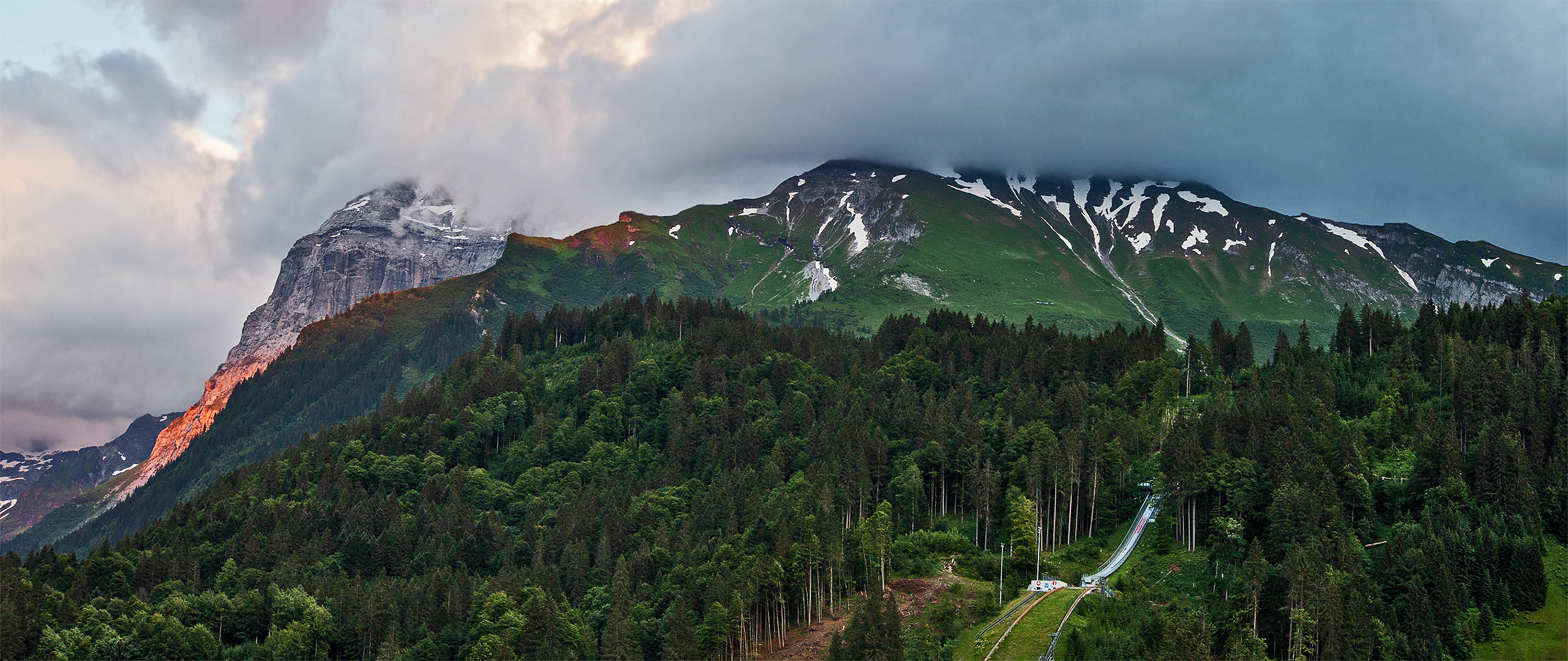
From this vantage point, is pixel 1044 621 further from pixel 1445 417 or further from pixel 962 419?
pixel 1445 417

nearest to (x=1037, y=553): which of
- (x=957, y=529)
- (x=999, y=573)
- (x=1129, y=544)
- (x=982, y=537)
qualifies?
(x=999, y=573)

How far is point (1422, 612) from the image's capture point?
101812 millimetres

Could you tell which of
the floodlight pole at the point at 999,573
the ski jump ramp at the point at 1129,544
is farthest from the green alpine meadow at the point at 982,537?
the ski jump ramp at the point at 1129,544

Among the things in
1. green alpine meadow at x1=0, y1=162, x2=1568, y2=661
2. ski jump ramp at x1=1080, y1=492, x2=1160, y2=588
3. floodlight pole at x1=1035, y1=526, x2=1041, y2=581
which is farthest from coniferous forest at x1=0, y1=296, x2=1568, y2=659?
ski jump ramp at x1=1080, y1=492, x2=1160, y2=588

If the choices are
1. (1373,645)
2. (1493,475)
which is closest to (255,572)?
(1373,645)

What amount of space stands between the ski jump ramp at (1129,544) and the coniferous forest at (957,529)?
216cm

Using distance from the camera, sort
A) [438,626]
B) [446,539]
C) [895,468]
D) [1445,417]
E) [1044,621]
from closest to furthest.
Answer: [1044,621] < [438,626] < [1445,417] < [895,468] < [446,539]

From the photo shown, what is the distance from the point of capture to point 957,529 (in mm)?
142750

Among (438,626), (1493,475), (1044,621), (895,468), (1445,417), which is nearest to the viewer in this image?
(1044,621)

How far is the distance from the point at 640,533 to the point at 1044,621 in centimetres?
6434

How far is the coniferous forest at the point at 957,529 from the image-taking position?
107 meters

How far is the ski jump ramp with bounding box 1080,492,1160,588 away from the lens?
4759 inches

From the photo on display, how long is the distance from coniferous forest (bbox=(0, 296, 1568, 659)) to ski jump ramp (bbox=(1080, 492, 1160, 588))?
7.08 ft

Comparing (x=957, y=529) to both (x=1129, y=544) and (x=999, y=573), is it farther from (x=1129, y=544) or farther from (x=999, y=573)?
(x=1129, y=544)
